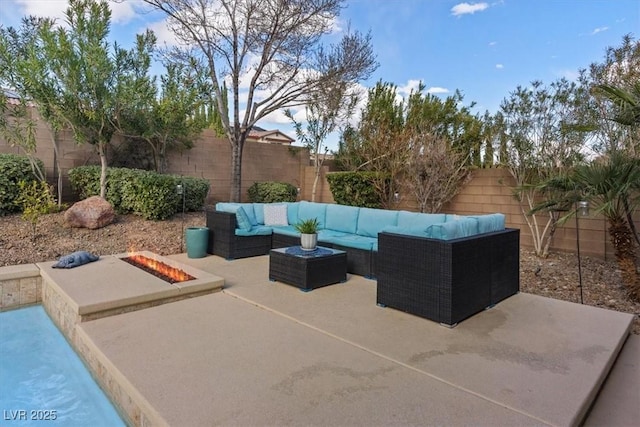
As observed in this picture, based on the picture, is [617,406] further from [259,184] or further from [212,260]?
[259,184]

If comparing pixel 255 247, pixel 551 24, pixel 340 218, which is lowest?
pixel 255 247

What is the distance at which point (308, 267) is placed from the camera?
4047 millimetres

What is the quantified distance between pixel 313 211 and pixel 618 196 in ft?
13.7

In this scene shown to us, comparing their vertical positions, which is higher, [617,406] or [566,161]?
[566,161]

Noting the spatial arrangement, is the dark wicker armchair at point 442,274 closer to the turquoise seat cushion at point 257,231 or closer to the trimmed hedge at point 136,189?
the turquoise seat cushion at point 257,231

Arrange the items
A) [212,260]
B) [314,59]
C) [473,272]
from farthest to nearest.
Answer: [314,59] < [212,260] < [473,272]

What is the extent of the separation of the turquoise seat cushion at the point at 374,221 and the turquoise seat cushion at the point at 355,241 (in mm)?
147

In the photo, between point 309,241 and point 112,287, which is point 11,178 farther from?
point 309,241

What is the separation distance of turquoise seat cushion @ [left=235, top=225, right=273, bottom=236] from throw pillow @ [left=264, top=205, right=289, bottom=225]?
9.1 inches

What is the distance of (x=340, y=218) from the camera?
231 inches

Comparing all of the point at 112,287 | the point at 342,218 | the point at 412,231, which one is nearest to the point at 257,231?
the point at 342,218

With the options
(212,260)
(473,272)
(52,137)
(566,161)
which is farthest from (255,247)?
(566,161)

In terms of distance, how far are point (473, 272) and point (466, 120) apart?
6.84m

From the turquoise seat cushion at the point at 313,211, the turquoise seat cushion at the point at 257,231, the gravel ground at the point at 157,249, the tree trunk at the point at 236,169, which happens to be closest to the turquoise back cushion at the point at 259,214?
the turquoise seat cushion at the point at 257,231
